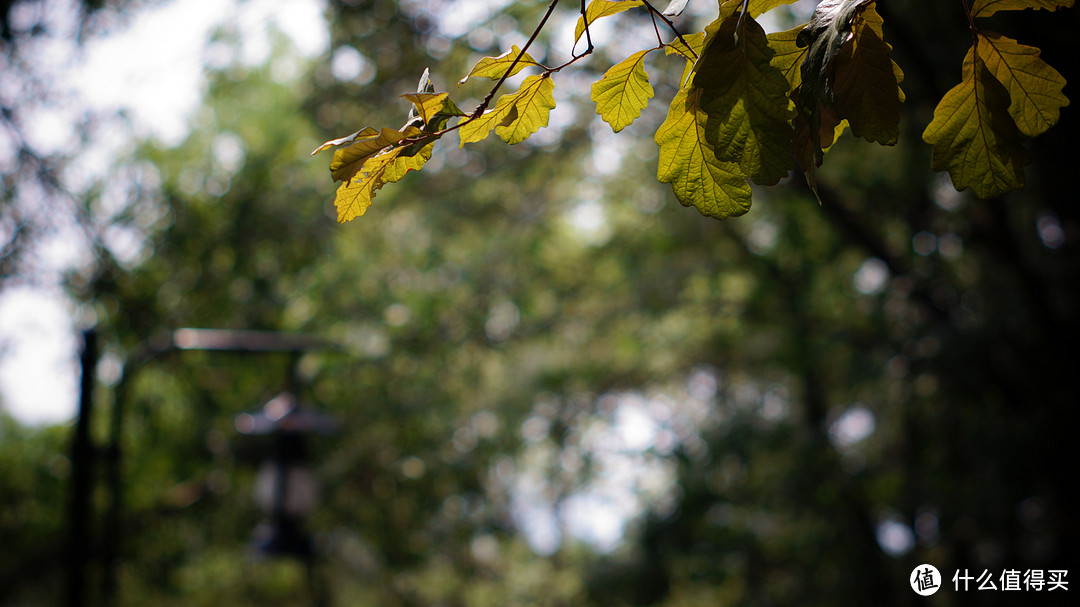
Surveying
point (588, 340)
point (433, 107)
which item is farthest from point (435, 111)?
point (588, 340)

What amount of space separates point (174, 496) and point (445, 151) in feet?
13.2

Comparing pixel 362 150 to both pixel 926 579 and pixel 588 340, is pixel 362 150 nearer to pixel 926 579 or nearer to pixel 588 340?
pixel 926 579

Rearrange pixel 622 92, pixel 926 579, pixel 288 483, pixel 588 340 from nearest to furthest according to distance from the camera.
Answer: pixel 622 92, pixel 288 483, pixel 926 579, pixel 588 340

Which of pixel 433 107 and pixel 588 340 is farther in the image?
pixel 588 340

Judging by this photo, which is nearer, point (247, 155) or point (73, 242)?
point (73, 242)

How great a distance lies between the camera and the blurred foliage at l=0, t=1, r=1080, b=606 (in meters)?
5.01

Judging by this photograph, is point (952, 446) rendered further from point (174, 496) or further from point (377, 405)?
point (174, 496)

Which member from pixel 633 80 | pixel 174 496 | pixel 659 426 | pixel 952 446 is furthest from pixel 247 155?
pixel 633 80

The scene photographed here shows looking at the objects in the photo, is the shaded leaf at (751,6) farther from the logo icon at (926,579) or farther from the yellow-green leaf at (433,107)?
the logo icon at (926,579)

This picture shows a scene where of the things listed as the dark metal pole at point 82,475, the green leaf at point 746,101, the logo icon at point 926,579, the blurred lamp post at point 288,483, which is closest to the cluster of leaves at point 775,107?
the green leaf at point 746,101

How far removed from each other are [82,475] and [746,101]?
402cm

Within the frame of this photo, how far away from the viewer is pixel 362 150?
84cm

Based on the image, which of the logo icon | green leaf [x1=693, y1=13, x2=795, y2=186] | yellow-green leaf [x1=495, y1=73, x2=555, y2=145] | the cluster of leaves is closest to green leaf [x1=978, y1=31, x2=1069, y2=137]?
the cluster of leaves

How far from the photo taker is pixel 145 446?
23.0 feet
